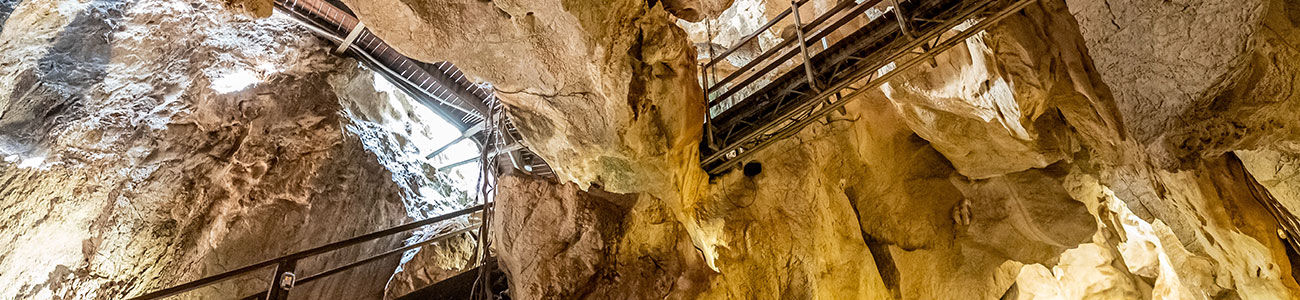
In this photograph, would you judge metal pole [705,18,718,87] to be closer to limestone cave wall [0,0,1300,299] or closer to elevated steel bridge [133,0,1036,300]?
limestone cave wall [0,0,1300,299]

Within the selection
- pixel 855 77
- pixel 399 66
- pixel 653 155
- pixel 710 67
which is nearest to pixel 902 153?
pixel 710 67

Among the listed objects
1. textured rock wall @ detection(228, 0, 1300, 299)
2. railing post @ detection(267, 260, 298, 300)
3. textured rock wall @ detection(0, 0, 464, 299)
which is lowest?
Answer: textured rock wall @ detection(0, 0, 464, 299)

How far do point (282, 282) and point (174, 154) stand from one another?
5.31 meters

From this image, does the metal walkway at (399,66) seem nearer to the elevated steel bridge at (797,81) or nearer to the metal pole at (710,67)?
the elevated steel bridge at (797,81)

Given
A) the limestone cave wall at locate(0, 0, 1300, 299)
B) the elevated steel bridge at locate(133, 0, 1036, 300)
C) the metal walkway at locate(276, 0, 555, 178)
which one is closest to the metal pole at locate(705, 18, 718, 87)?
the limestone cave wall at locate(0, 0, 1300, 299)

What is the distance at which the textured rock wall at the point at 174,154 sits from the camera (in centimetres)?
657

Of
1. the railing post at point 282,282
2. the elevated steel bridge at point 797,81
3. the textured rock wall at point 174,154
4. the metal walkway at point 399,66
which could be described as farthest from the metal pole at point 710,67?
the textured rock wall at point 174,154

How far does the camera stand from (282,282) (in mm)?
3947

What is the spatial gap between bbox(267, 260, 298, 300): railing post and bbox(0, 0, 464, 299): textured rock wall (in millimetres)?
3632

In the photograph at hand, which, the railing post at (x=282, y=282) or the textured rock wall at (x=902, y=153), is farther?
the textured rock wall at (x=902, y=153)

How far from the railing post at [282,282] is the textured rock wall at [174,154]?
3632mm

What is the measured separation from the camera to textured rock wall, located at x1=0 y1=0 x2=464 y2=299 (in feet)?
21.6

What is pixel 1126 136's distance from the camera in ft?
19.3

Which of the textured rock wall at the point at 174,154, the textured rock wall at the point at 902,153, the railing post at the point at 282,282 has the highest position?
the textured rock wall at the point at 902,153
